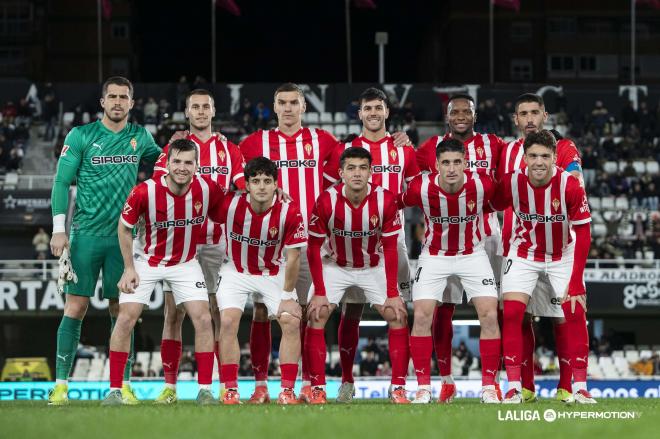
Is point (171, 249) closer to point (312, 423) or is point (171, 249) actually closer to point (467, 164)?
point (467, 164)

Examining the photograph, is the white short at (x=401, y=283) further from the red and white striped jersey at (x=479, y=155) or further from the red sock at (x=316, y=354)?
the red and white striped jersey at (x=479, y=155)

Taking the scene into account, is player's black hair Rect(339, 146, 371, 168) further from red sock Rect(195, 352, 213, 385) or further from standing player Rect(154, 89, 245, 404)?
red sock Rect(195, 352, 213, 385)

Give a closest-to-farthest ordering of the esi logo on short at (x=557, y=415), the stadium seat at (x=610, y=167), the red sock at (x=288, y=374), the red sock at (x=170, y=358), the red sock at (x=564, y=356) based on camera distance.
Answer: the esi logo on short at (x=557, y=415)
the red sock at (x=288, y=374)
the red sock at (x=564, y=356)
the red sock at (x=170, y=358)
the stadium seat at (x=610, y=167)

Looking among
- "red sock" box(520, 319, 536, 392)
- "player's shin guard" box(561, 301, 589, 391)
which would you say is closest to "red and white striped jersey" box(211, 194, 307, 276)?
"red sock" box(520, 319, 536, 392)

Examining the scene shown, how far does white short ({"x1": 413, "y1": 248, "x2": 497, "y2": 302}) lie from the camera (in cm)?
814

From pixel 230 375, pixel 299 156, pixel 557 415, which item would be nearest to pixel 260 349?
pixel 230 375

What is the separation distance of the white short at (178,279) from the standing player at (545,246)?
7.19 ft

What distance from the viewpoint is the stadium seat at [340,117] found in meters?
29.4

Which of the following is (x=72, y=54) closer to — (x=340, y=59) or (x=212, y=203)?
(x=340, y=59)

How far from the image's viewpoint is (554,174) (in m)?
8.09

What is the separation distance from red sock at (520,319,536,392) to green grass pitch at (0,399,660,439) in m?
1.57

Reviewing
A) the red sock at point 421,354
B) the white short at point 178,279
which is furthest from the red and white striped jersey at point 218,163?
the red sock at point 421,354

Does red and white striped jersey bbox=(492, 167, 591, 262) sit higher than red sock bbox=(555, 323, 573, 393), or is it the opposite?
red and white striped jersey bbox=(492, 167, 591, 262)

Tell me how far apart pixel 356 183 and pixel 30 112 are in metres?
23.5
